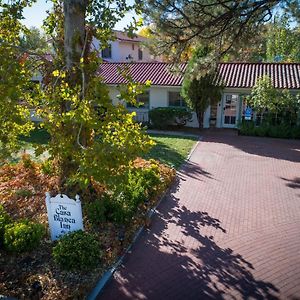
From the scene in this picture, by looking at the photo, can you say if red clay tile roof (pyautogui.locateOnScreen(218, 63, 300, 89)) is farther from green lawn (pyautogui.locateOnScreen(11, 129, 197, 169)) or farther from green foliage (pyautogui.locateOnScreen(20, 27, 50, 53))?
green foliage (pyautogui.locateOnScreen(20, 27, 50, 53))

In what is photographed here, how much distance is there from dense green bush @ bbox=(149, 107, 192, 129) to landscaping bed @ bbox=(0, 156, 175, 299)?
320 inches

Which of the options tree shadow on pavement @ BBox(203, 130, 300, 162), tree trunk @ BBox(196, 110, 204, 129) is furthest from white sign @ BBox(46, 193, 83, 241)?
tree trunk @ BBox(196, 110, 204, 129)

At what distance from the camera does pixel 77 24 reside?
26.0 ft

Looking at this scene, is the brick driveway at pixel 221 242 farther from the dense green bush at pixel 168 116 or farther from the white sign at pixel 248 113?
the dense green bush at pixel 168 116

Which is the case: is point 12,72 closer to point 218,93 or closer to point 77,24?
→ point 77,24

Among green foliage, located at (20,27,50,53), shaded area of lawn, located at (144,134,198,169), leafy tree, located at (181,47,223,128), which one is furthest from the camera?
leafy tree, located at (181,47,223,128)

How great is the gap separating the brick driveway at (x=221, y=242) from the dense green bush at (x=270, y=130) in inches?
222

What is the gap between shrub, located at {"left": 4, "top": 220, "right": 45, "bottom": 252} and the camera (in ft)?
20.6

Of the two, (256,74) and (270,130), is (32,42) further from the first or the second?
(256,74)

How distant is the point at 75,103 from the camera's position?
5473 mm

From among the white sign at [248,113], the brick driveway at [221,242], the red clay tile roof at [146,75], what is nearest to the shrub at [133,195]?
the brick driveway at [221,242]

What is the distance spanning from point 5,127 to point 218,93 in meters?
14.2

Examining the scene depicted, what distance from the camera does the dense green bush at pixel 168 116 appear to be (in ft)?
62.7

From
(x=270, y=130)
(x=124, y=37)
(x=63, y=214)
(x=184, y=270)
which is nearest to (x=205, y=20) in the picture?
(x=63, y=214)
